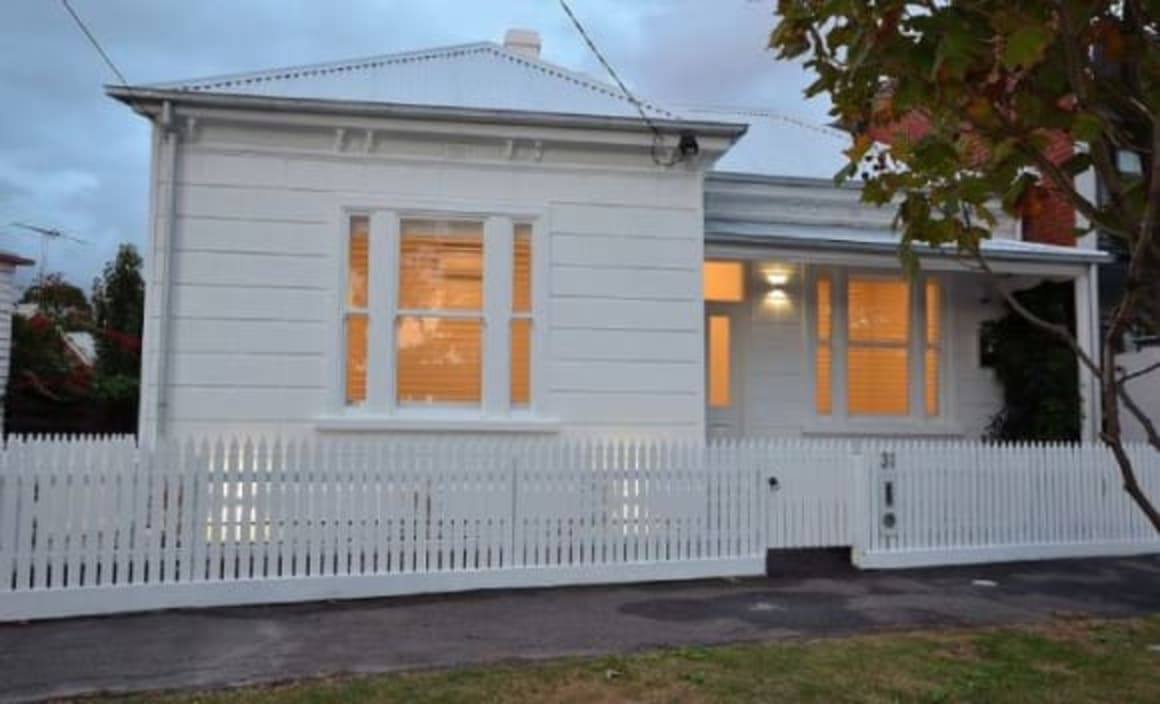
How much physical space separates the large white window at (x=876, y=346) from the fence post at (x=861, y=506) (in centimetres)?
264

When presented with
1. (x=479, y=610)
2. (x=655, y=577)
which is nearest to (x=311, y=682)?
(x=479, y=610)

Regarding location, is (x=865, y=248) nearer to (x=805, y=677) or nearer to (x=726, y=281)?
(x=726, y=281)

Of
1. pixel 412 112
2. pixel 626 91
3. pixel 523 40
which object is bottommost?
pixel 412 112

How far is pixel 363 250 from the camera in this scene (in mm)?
8805

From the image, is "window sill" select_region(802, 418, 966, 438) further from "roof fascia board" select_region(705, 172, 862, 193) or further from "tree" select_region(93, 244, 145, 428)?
"tree" select_region(93, 244, 145, 428)

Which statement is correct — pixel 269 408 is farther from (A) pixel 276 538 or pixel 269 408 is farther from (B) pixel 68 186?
(B) pixel 68 186

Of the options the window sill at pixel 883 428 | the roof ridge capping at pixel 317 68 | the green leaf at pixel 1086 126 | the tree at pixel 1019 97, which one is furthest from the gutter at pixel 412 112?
the green leaf at pixel 1086 126

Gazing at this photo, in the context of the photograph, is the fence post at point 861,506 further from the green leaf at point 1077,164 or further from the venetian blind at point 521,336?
the green leaf at point 1077,164

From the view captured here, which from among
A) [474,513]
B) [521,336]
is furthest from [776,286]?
[474,513]

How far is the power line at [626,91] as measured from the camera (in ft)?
29.3

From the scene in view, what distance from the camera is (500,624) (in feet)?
20.8

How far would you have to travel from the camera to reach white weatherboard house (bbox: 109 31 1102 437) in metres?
8.32

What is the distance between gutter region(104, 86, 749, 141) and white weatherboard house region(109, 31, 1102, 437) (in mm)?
21

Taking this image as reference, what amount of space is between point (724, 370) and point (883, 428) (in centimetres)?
222
